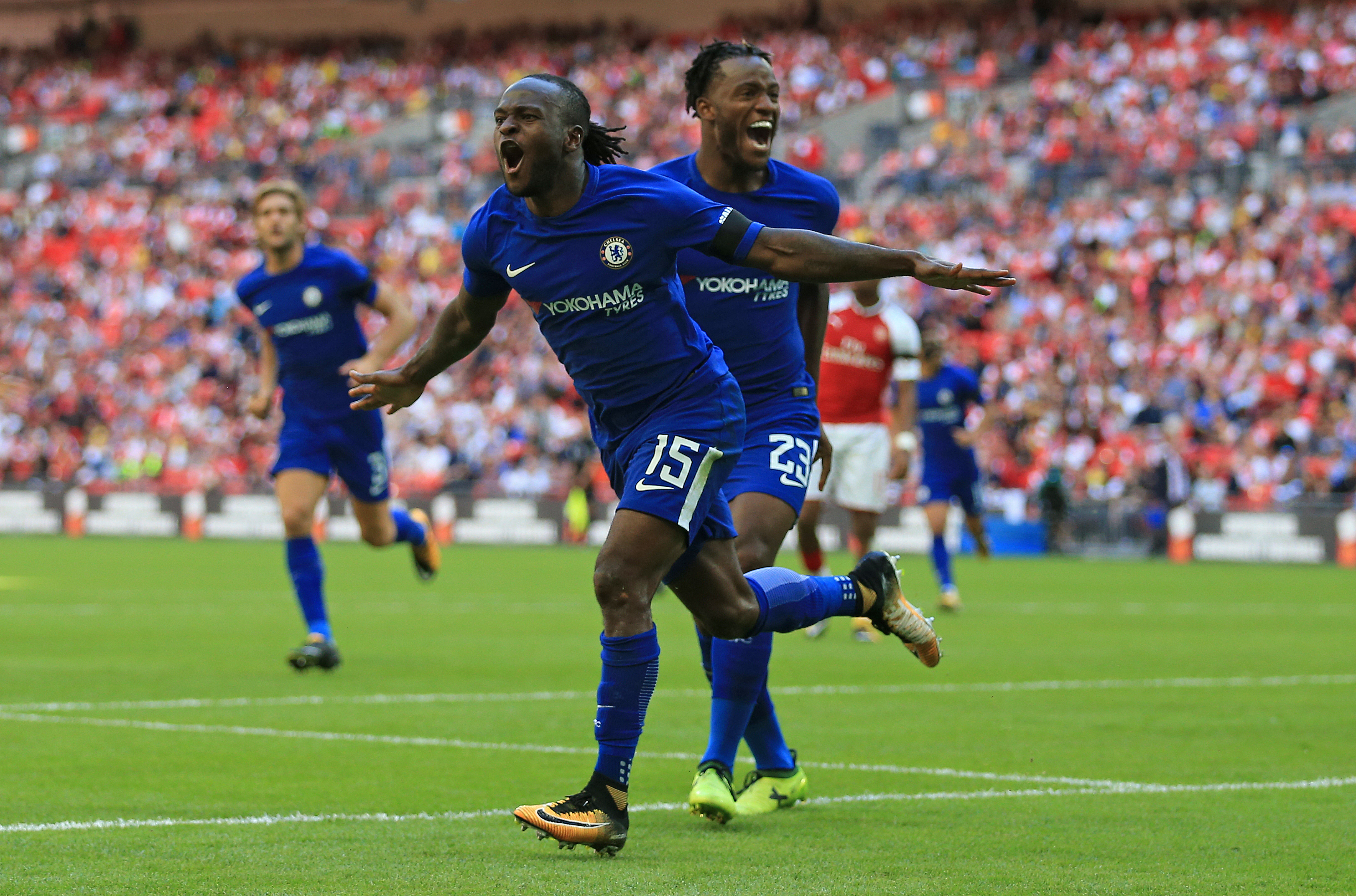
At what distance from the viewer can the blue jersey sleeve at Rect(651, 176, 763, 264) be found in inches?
201

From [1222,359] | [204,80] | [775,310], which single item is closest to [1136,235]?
[1222,359]

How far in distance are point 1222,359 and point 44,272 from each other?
28.9 metres

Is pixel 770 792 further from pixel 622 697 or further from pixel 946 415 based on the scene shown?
pixel 946 415

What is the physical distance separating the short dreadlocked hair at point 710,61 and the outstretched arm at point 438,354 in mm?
1276

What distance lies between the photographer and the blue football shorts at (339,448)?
1086 cm

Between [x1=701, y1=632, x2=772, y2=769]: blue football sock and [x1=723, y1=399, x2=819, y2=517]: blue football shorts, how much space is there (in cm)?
53

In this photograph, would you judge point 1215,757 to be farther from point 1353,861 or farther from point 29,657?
point 29,657

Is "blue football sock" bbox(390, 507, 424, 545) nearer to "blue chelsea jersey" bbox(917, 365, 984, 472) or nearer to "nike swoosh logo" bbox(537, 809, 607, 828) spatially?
"blue chelsea jersey" bbox(917, 365, 984, 472)

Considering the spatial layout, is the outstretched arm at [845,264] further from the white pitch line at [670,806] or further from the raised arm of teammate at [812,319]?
the white pitch line at [670,806]

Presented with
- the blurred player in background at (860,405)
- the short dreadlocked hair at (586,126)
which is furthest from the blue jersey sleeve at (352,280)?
the short dreadlocked hair at (586,126)

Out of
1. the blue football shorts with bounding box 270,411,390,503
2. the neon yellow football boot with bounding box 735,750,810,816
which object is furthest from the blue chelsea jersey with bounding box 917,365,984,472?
the neon yellow football boot with bounding box 735,750,810,816

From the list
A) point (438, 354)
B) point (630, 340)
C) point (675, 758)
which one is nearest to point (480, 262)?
point (438, 354)

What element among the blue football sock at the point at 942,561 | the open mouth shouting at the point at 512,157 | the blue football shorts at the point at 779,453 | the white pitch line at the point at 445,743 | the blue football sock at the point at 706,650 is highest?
the open mouth shouting at the point at 512,157

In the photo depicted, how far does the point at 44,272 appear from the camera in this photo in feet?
143
